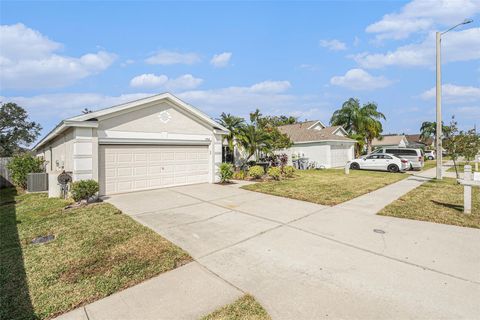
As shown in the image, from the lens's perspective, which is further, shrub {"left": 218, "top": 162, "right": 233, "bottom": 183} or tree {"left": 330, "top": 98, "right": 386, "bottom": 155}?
tree {"left": 330, "top": 98, "right": 386, "bottom": 155}

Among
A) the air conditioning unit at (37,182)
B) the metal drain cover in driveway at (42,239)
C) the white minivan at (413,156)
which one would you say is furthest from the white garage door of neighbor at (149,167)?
the white minivan at (413,156)

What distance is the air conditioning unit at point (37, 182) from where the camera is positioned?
443 inches

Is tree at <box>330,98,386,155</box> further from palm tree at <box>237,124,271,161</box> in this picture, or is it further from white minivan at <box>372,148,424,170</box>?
palm tree at <box>237,124,271,161</box>

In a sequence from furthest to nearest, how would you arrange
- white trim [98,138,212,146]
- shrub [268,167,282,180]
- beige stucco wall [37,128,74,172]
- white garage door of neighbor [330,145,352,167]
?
white garage door of neighbor [330,145,352,167] < shrub [268,167,282,180] < beige stucco wall [37,128,74,172] < white trim [98,138,212,146]

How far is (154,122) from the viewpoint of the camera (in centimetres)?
1102

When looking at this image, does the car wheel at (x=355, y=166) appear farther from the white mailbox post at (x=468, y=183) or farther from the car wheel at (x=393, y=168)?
the white mailbox post at (x=468, y=183)

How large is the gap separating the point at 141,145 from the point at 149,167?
39.6 inches

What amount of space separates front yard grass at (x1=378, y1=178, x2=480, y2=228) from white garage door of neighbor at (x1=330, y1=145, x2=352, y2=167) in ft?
40.9

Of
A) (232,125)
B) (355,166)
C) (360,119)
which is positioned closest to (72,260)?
(232,125)

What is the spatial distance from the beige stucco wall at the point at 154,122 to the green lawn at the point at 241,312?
8914mm

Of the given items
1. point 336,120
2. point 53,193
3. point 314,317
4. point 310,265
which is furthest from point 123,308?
point 336,120

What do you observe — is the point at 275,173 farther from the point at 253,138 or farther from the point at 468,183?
the point at 468,183

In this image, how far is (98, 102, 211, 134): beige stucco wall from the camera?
32.8 ft

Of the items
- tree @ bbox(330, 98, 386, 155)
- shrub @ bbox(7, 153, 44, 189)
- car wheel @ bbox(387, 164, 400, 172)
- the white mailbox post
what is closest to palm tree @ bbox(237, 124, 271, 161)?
car wheel @ bbox(387, 164, 400, 172)
